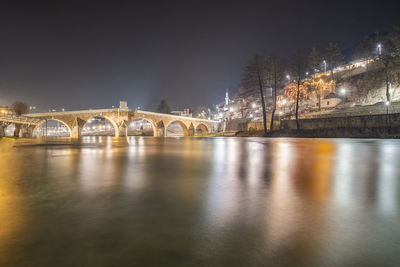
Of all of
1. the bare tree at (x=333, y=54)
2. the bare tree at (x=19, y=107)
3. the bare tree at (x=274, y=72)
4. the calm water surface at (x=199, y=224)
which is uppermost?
the bare tree at (x=333, y=54)

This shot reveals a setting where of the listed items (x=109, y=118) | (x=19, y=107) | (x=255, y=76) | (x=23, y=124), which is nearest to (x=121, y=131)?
(x=109, y=118)

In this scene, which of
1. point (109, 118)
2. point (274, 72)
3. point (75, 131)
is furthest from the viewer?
point (109, 118)

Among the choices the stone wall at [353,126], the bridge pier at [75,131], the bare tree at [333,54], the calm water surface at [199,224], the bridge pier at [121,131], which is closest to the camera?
the calm water surface at [199,224]

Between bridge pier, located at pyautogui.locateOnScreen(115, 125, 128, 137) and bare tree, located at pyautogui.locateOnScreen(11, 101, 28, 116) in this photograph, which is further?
bridge pier, located at pyautogui.locateOnScreen(115, 125, 128, 137)

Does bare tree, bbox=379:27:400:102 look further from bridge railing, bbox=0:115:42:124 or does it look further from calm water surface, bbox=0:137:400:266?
bridge railing, bbox=0:115:42:124

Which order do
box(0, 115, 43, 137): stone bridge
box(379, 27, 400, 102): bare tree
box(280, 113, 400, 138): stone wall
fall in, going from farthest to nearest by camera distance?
1. box(0, 115, 43, 137): stone bridge
2. box(379, 27, 400, 102): bare tree
3. box(280, 113, 400, 138): stone wall

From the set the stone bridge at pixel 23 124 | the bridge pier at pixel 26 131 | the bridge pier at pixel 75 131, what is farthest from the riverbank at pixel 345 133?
the bridge pier at pixel 75 131

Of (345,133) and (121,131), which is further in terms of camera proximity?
(121,131)

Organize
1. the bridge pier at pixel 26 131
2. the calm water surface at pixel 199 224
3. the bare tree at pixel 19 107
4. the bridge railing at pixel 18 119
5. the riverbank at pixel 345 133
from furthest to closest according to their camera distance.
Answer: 1. the bare tree at pixel 19 107
2. the bridge pier at pixel 26 131
3. the bridge railing at pixel 18 119
4. the riverbank at pixel 345 133
5. the calm water surface at pixel 199 224

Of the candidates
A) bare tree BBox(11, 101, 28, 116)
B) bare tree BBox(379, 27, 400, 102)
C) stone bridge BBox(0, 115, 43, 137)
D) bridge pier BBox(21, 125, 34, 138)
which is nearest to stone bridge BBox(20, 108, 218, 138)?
bridge pier BBox(21, 125, 34, 138)

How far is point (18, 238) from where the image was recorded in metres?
1.79

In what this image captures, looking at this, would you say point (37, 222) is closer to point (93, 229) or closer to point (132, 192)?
point (93, 229)

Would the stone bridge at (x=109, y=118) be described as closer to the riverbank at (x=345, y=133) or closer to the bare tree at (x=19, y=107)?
the bare tree at (x=19, y=107)

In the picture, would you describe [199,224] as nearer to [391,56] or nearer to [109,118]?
[391,56]
